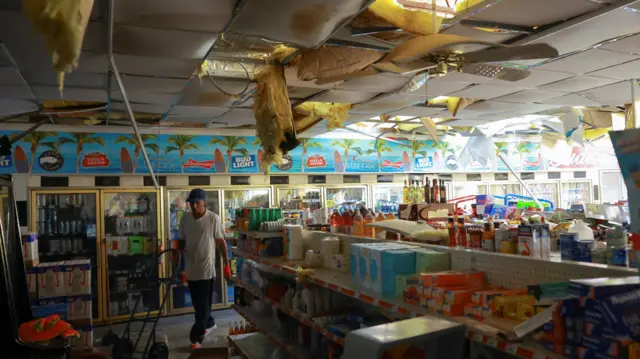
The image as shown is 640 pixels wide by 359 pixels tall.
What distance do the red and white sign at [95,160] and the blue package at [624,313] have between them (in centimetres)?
770

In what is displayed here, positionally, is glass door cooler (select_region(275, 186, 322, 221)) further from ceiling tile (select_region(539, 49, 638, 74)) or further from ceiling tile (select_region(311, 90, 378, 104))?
ceiling tile (select_region(539, 49, 638, 74))

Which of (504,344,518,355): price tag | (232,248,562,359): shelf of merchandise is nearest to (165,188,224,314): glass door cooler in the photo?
(232,248,562,359): shelf of merchandise

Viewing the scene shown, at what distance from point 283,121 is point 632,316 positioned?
337cm

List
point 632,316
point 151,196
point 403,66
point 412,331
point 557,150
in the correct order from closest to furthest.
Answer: point 632,316
point 412,331
point 403,66
point 151,196
point 557,150

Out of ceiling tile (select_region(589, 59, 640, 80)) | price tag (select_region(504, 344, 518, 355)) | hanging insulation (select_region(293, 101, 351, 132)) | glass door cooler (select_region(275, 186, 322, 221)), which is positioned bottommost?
price tag (select_region(504, 344, 518, 355))

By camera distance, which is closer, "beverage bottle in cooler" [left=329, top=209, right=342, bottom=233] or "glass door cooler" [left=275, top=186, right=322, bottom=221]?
"beverage bottle in cooler" [left=329, top=209, right=342, bottom=233]

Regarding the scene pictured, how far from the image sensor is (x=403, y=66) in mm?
3625

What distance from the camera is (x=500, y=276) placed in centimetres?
287

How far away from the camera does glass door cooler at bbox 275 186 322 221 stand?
9.02 meters

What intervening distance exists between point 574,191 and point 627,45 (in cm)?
849

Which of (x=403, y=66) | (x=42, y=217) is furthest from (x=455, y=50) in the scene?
(x=42, y=217)

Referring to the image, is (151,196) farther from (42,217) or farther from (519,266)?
(519,266)

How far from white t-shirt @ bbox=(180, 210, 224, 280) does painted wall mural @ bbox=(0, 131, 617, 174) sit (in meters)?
1.38

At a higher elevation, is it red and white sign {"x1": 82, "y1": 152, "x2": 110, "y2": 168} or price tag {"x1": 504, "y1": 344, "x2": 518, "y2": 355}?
red and white sign {"x1": 82, "y1": 152, "x2": 110, "y2": 168}
